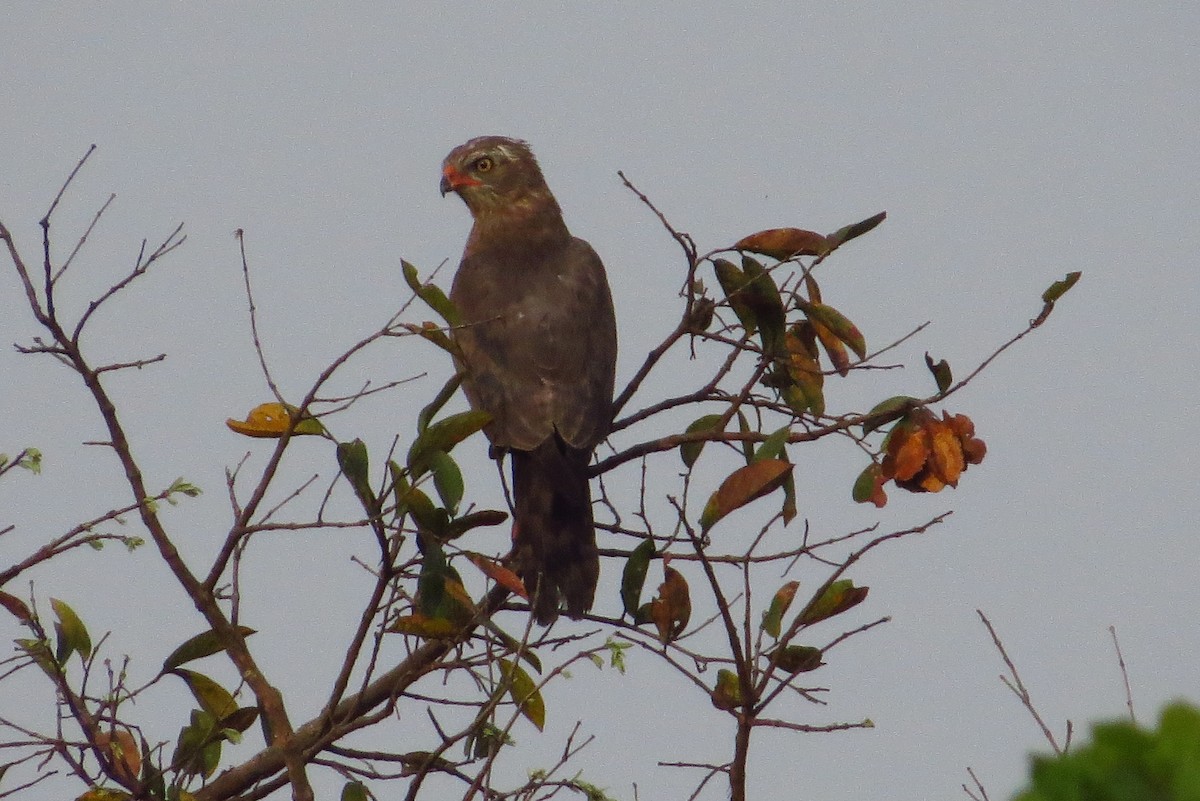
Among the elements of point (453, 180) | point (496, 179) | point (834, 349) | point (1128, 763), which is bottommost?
point (1128, 763)

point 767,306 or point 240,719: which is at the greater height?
point 767,306

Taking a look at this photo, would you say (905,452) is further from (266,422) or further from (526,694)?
(266,422)

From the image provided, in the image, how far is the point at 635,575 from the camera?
3.99 meters

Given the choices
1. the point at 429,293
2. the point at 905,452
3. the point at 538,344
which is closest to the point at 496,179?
the point at 538,344

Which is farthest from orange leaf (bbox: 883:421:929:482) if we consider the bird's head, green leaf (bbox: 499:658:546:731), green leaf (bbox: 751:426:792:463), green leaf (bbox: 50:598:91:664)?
the bird's head

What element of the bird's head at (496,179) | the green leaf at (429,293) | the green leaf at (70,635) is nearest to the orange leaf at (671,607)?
the green leaf at (429,293)

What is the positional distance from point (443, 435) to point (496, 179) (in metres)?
3.38

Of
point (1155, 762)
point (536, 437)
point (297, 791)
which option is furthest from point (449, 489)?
point (1155, 762)

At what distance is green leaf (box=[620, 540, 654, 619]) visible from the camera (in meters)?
3.99

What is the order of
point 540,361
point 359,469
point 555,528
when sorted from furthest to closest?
point 540,361 < point 555,528 < point 359,469

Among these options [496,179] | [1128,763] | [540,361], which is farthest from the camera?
[496,179]

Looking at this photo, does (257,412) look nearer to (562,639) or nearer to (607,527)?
(562,639)

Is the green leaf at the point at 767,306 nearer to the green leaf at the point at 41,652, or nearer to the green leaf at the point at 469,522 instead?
the green leaf at the point at 469,522

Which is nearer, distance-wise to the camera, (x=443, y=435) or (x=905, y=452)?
(x=443, y=435)
